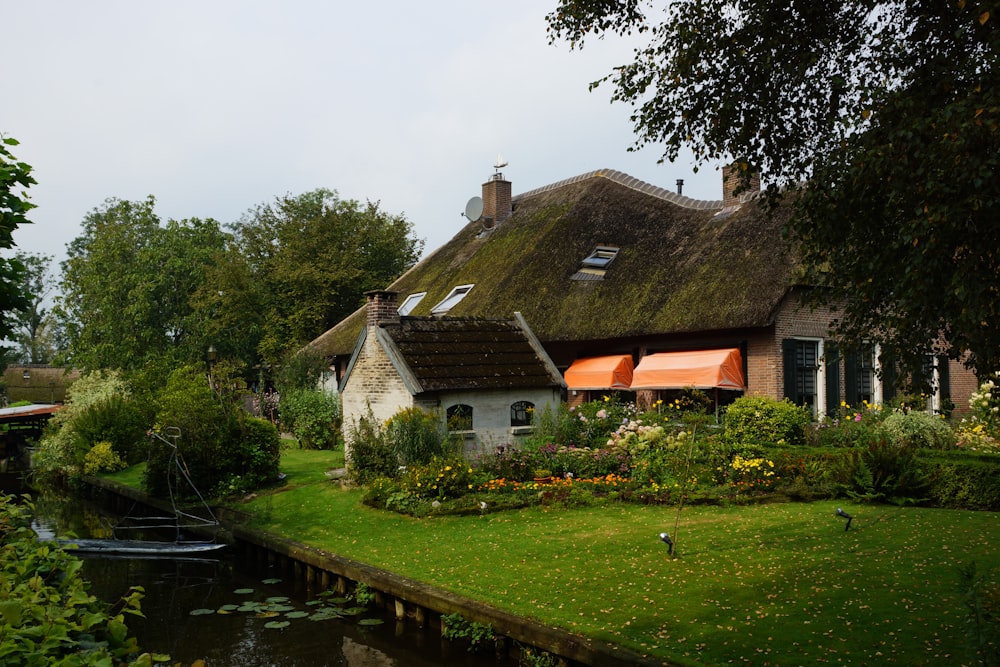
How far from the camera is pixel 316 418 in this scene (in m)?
23.5

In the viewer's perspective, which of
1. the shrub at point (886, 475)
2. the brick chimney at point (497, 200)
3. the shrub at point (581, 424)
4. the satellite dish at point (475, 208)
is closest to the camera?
the shrub at point (886, 475)

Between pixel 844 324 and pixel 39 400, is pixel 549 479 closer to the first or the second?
pixel 844 324

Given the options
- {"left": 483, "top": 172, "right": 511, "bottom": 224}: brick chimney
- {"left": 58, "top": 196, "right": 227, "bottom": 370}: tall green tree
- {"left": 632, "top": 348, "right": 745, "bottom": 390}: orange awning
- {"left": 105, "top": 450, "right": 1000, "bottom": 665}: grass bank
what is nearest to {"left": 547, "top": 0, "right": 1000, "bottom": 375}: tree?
{"left": 105, "top": 450, "right": 1000, "bottom": 665}: grass bank

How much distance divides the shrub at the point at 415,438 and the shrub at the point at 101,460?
11.8m

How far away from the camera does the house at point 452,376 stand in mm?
15586

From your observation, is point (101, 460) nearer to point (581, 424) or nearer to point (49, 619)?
point (581, 424)

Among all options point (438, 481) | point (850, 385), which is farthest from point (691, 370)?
point (438, 481)

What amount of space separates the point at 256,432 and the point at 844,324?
13.5 meters

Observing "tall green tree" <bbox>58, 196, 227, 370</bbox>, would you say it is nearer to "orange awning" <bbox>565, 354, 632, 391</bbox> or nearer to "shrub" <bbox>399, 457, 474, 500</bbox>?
"orange awning" <bbox>565, 354, 632, 391</bbox>

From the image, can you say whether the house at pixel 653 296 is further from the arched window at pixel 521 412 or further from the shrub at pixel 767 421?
the arched window at pixel 521 412

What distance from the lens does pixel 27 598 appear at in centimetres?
345

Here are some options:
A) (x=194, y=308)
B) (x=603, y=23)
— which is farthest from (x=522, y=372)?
(x=194, y=308)

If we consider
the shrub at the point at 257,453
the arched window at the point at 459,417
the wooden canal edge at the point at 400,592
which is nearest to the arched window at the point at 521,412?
the arched window at the point at 459,417

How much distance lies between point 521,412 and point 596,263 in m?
8.17
